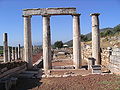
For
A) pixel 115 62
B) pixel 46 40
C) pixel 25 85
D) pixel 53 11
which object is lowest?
pixel 25 85

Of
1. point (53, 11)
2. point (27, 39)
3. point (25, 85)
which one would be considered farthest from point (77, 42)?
point (25, 85)

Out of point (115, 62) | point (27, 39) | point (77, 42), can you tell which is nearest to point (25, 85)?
point (115, 62)

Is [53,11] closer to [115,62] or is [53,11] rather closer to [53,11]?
[53,11]

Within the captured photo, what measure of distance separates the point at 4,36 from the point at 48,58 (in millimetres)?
5979

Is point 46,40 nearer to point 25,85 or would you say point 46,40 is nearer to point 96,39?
point 96,39

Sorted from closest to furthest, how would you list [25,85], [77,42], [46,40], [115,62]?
1. [25,85]
2. [115,62]
3. [46,40]
4. [77,42]

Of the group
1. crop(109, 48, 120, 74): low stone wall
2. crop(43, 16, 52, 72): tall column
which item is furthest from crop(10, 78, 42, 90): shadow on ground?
crop(109, 48, 120, 74): low stone wall

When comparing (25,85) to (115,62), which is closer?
(25,85)

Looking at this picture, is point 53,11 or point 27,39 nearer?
point 53,11

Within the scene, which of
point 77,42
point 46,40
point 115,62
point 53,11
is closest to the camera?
point 115,62

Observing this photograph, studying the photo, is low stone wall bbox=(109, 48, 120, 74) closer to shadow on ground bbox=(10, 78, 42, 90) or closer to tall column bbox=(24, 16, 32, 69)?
shadow on ground bbox=(10, 78, 42, 90)

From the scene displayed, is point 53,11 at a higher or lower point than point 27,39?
higher

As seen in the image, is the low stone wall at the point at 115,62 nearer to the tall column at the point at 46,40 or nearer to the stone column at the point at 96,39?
the stone column at the point at 96,39

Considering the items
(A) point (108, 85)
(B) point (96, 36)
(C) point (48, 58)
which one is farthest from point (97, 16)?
(A) point (108, 85)
